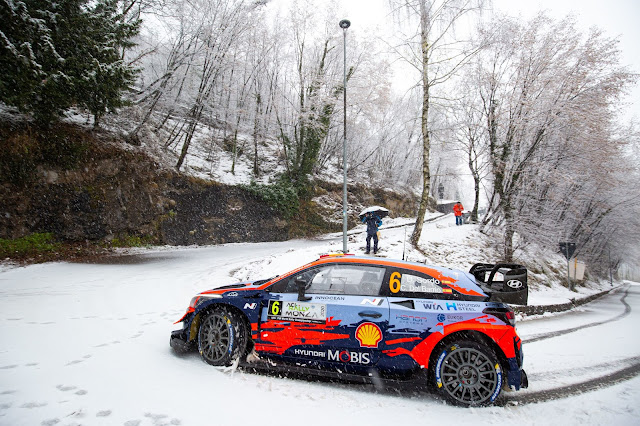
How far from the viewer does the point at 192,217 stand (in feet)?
Answer: 53.6

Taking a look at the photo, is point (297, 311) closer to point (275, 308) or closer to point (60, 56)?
point (275, 308)

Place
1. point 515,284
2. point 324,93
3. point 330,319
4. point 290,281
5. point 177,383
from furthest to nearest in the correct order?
point 324,93 → point 515,284 → point 290,281 → point 330,319 → point 177,383

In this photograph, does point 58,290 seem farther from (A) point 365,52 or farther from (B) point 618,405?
(A) point 365,52

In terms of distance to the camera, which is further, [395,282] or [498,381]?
[395,282]

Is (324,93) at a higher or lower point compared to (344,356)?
higher

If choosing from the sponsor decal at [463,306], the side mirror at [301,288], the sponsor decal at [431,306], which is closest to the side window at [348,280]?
the side mirror at [301,288]

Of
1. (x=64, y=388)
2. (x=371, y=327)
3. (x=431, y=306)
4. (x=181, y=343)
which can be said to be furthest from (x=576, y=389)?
(x=64, y=388)

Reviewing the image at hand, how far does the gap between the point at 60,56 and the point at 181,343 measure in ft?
37.1

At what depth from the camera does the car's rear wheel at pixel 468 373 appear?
3217 mm

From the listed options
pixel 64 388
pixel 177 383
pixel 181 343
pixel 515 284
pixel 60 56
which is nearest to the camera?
pixel 64 388

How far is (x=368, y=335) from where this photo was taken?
3.41 meters

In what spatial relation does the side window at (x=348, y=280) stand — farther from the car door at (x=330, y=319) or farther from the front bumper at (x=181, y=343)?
the front bumper at (x=181, y=343)

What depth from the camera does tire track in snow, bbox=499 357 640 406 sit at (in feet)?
11.2

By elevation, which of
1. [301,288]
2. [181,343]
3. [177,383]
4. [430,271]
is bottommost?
[177,383]
